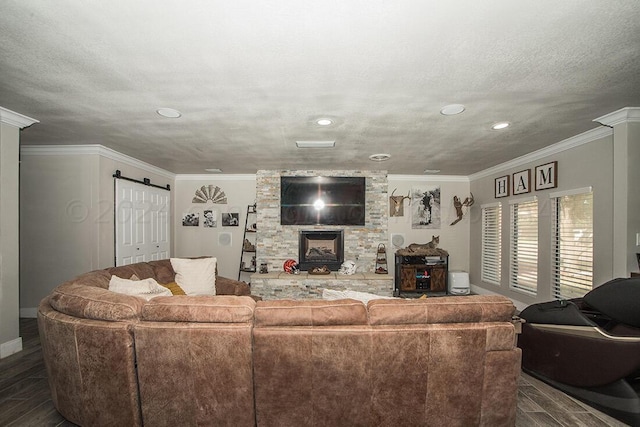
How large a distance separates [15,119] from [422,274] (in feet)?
20.8

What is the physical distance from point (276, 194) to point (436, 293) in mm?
3813

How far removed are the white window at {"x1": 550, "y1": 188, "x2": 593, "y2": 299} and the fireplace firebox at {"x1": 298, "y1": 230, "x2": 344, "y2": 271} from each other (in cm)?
341

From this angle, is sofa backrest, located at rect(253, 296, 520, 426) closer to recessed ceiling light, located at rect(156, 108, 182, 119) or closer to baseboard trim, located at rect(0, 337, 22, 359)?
recessed ceiling light, located at rect(156, 108, 182, 119)

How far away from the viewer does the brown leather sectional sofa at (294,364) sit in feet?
5.85

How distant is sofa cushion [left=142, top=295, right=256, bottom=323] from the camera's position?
6.00 ft

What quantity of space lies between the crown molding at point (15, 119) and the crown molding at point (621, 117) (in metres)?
5.87

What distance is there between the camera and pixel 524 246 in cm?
490

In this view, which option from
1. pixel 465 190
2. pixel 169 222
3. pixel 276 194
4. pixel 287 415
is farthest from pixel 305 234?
pixel 287 415

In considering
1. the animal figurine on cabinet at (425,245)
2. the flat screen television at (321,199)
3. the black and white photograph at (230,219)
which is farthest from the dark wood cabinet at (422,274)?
the black and white photograph at (230,219)

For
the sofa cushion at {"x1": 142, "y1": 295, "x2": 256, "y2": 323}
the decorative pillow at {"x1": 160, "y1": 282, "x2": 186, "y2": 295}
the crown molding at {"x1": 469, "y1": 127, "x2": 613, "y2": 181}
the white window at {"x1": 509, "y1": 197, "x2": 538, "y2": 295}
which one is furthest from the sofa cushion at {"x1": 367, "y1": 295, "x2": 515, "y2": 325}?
the white window at {"x1": 509, "y1": 197, "x2": 538, "y2": 295}

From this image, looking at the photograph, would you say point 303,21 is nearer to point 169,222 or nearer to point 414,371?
point 414,371

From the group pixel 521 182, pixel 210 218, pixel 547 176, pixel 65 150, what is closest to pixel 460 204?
pixel 521 182

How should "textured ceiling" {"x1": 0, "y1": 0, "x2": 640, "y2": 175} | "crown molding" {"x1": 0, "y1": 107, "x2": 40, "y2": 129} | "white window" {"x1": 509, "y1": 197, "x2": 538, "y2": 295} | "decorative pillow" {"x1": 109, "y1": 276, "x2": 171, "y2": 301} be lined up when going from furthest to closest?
"white window" {"x1": 509, "y1": 197, "x2": 538, "y2": 295}, "crown molding" {"x1": 0, "y1": 107, "x2": 40, "y2": 129}, "decorative pillow" {"x1": 109, "y1": 276, "x2": 171, "y2": 301}, "textured ceiling" {"x1": 0, "y1": 0, "x2": 640, "y2": 175}

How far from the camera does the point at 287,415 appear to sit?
5.93 feet
